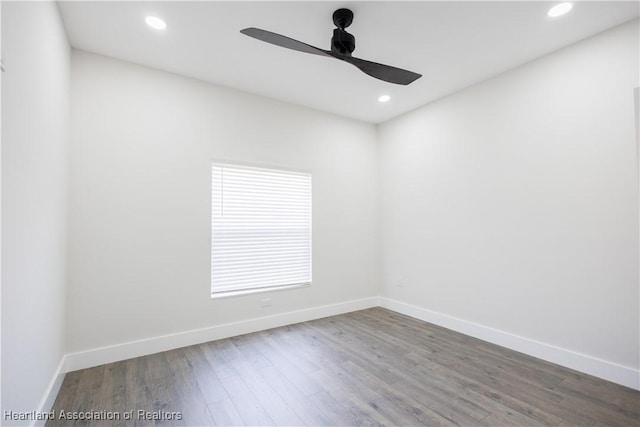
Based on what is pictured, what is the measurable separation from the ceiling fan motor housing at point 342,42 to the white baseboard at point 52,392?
3.00m

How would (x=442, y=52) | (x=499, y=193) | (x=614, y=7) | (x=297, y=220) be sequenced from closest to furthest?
(x=614, y=7), (x=442, y=52), (x=499, y=193), (x=297, y=220)

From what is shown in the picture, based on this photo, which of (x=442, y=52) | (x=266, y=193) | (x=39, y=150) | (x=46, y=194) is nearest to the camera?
(x=39, y=150)

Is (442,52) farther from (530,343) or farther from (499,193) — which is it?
(530,343)

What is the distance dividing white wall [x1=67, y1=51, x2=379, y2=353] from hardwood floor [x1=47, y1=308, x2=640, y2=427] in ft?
1.42

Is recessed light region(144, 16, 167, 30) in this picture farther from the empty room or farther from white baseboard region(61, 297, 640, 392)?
white baseboard region(61, 297, 640, 392)

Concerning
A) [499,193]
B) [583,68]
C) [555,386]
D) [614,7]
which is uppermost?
[614,7]

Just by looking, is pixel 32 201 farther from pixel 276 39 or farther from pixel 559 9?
pixel 559 9

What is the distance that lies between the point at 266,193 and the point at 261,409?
2.29 meters

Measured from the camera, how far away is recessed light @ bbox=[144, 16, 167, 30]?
2223 mm

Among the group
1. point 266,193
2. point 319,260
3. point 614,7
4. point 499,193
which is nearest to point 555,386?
point 499,193

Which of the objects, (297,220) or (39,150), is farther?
(297,220)

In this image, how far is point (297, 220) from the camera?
3826 mm

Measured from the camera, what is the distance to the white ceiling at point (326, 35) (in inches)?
83.4

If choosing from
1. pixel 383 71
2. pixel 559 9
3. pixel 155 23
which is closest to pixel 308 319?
pixel 383 71
